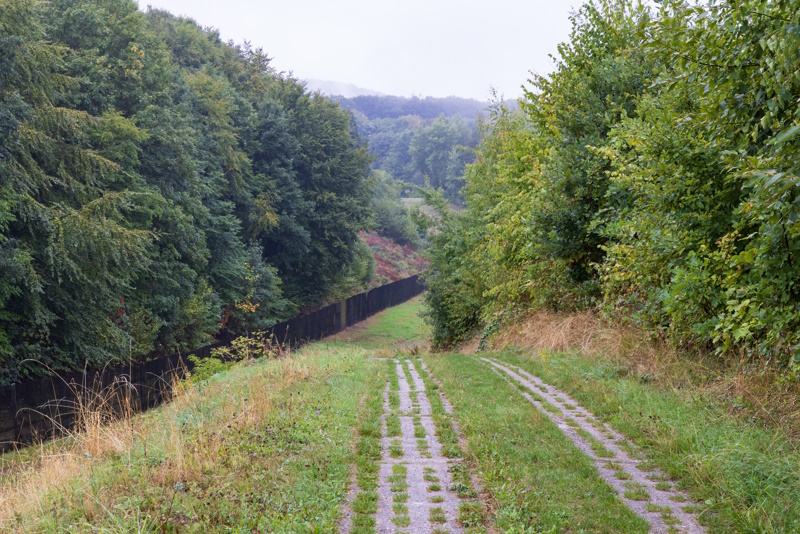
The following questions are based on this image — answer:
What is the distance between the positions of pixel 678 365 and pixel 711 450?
157 inches

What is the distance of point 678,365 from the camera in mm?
9734

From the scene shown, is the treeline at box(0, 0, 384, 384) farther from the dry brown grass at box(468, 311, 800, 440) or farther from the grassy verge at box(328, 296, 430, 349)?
the dry brown grass at box(468, 311, 800, 440)

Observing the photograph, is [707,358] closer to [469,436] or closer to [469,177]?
[469,436]

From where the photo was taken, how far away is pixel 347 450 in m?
6.89

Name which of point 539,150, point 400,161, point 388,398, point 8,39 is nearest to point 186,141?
point 8,39

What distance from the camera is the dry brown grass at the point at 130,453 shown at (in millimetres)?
5578

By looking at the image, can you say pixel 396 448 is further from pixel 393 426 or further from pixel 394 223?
pixel 394 223

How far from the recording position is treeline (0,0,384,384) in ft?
63.4

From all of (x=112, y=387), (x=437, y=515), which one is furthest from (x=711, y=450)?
(x=112, y=387)

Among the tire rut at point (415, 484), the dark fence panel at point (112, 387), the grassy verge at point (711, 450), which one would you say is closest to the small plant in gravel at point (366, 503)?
the tire rut at point (415, 484)

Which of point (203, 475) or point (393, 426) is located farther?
point (393, 426)

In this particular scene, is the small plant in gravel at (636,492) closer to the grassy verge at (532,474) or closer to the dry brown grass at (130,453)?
the grassy verge at (532,474)

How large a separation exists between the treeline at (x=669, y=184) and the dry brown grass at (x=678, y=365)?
319 millimetres

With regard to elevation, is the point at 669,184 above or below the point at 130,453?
above
